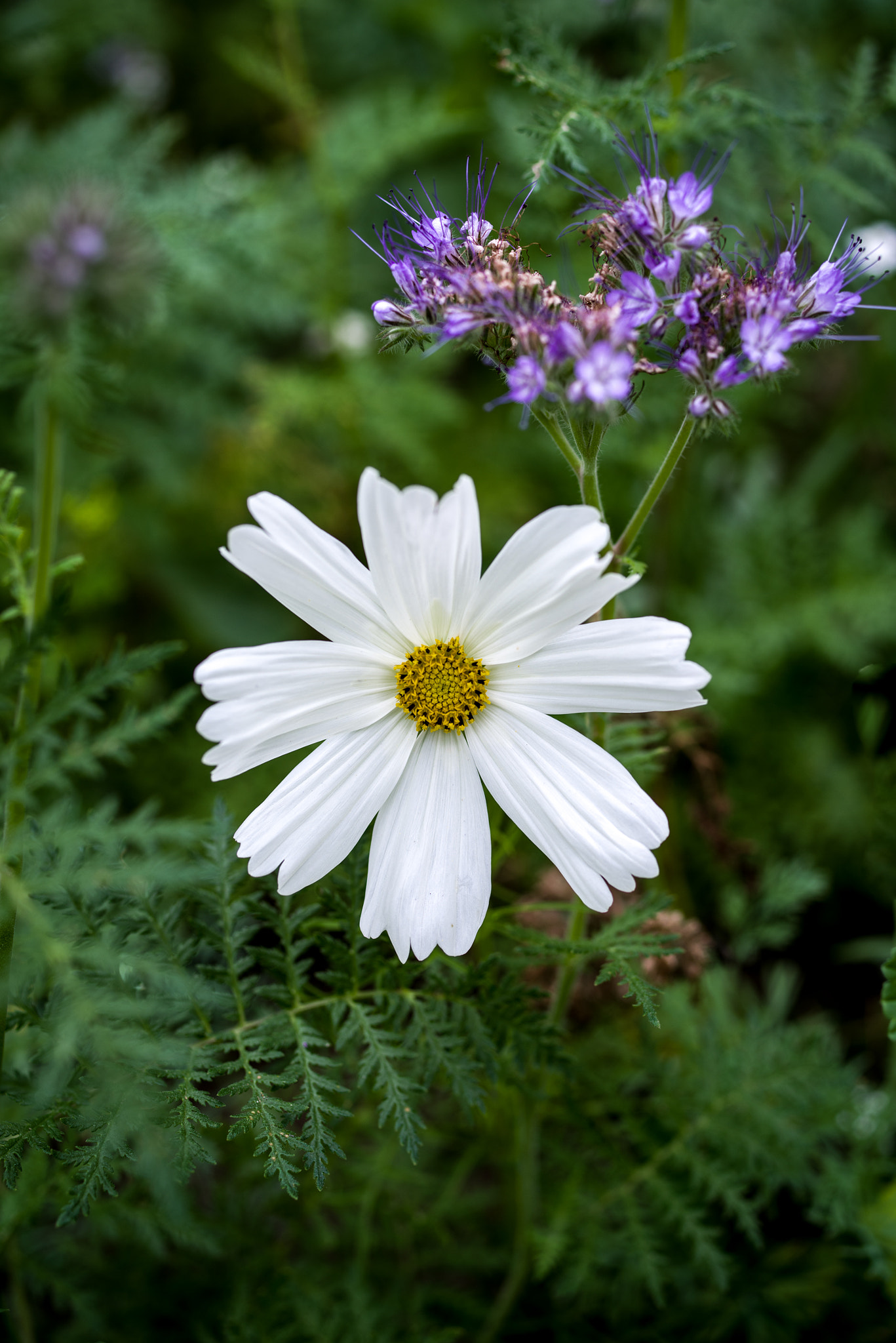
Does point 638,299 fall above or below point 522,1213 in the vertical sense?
above

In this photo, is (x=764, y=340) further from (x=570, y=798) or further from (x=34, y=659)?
(x=34, y=659)

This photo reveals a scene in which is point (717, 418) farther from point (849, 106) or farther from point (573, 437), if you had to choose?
point (849, 106)

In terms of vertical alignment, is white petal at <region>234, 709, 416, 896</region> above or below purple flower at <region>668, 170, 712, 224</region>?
below

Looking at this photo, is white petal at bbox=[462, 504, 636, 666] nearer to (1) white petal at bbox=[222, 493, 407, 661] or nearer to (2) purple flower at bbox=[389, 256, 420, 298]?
(1) white petal at bbox=[222, 493, 407, 661]

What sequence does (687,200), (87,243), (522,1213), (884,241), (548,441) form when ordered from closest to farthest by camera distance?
(687,200) → (87,243) → (522,1213) → (884,241) → (548,441)

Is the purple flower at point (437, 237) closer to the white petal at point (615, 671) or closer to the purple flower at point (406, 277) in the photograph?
the purple flower at point (406, 277)

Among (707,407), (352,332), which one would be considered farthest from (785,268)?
(352,332)

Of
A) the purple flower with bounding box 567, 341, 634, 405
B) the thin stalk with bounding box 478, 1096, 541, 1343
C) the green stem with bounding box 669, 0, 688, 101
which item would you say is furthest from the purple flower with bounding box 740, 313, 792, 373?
the green stem with bounding box 669, 0, 688, 101
